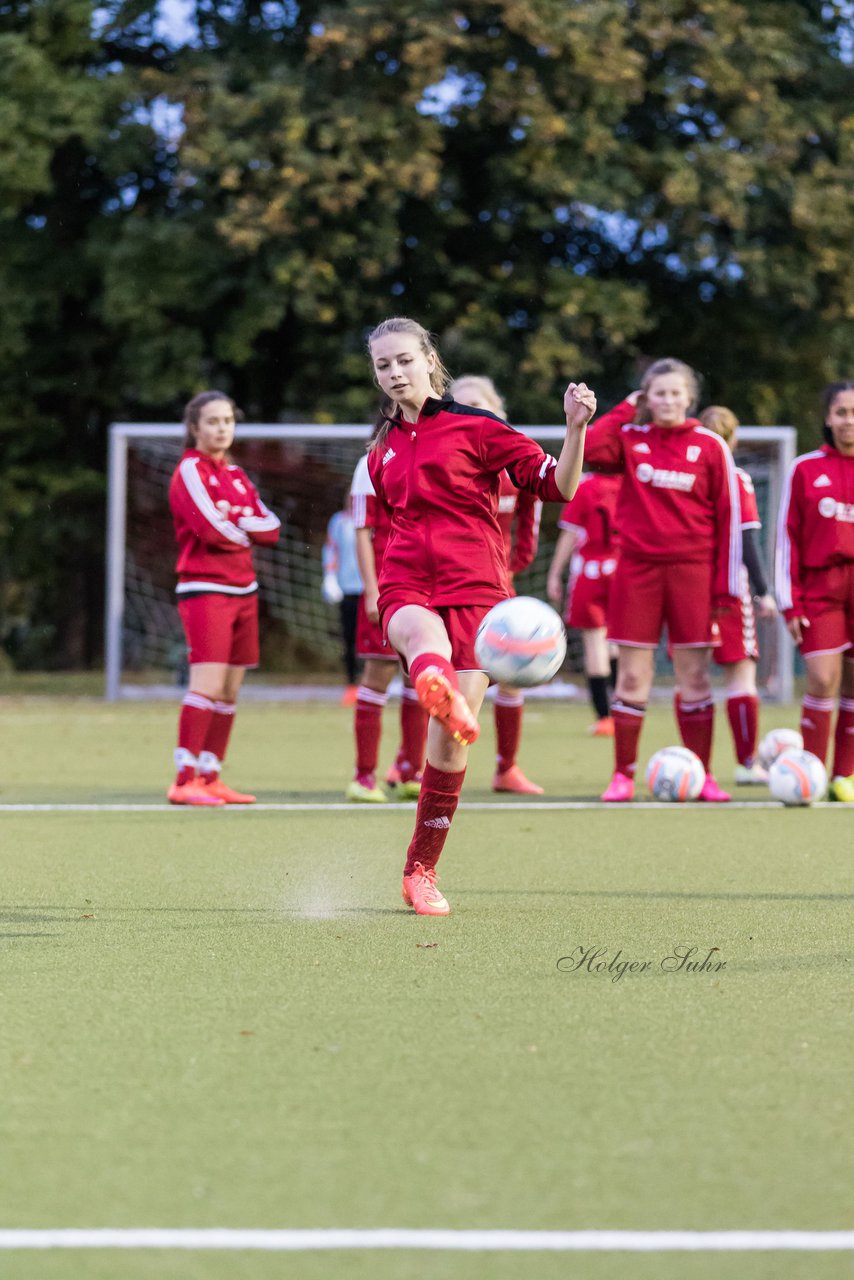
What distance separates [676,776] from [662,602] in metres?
0.88

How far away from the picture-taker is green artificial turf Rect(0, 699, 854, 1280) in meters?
2.97

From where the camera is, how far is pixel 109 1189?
307 cm

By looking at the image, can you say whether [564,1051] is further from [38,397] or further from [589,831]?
[38,397]

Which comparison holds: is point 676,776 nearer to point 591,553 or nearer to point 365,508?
point 365,508

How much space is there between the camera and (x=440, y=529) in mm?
5805

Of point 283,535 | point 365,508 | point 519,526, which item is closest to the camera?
point 365,508

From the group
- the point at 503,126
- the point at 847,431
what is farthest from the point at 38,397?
the point at 847,431

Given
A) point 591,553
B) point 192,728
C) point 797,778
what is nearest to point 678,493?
point 797,778

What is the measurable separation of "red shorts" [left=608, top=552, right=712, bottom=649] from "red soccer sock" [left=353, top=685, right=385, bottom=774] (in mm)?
1259

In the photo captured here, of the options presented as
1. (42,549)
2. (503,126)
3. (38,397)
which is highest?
(503,126)

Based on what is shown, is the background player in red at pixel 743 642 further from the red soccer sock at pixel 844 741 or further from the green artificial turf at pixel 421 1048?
the green artificial turf at pixel 421 1048

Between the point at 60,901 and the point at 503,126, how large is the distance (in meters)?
17.8

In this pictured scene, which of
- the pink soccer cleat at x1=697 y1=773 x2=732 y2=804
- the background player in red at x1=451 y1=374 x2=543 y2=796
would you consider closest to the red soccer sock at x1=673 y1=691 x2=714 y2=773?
the pink soccer cleat at x1=697 y1=773 x2=732 y2=804

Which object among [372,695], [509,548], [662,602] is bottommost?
[372,695]
